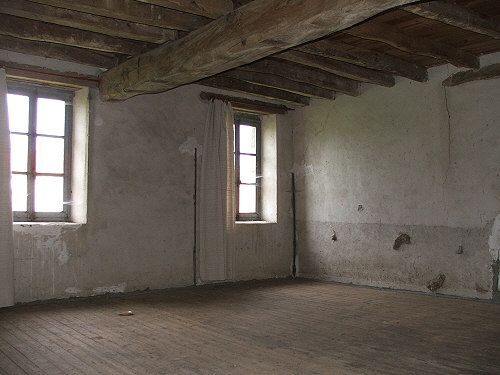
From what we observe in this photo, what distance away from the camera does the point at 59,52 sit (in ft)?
16.4

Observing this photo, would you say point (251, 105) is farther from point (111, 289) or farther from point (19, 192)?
point (19, 192)

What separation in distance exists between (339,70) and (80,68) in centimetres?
296

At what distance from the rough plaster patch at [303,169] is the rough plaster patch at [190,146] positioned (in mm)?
1715

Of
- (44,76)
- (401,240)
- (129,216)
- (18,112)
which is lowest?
(401,240)

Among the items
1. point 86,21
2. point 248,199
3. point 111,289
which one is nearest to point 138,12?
point 86,21

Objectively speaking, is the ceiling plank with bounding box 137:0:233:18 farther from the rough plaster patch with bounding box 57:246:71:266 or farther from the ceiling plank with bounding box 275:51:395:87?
the rough plaster patch with bounding box 57:246:71:266

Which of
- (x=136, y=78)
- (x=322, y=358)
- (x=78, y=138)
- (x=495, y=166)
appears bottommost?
(x=322, y=358)

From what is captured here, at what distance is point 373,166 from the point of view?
6395 millimetres

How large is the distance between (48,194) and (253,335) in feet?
9.75

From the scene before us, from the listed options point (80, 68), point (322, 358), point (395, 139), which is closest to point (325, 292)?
point (395, 139)

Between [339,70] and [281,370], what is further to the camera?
[339,70]

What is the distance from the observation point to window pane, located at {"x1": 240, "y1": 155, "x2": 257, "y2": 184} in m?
7.09

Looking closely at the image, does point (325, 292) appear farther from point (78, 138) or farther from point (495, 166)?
point (78, 138)

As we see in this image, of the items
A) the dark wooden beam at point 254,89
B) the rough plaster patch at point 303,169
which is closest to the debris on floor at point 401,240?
the rough plaster patch at point 303,169
